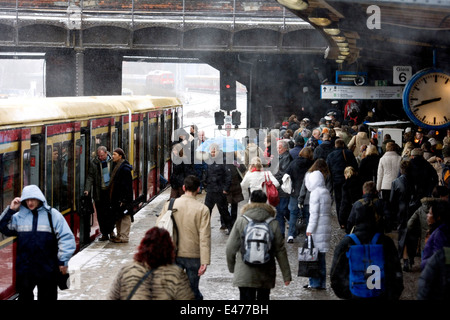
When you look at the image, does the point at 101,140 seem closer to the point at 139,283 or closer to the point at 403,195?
the point at 403,195

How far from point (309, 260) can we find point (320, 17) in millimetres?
2997

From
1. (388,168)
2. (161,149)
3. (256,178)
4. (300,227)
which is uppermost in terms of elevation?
(161,149)

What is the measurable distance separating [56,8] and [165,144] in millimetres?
12705

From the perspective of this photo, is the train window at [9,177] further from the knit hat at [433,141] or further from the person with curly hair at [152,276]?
the knit hat at [433,141]

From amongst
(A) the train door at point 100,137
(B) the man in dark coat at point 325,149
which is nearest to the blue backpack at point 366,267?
(A) the train door at point 100,137

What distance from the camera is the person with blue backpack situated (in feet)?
23.8

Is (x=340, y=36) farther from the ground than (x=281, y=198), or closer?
farther from the ground

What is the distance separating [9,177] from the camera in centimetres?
888

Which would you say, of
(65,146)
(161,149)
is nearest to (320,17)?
(65,146)

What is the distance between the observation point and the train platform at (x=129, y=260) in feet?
31.9

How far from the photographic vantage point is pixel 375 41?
44.7 ft

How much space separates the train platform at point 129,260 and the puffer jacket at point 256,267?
Result: 89.8 inches

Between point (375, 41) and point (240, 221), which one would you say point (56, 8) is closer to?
point (375, 41)

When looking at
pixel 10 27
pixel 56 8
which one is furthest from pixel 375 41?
pixel 56 8
